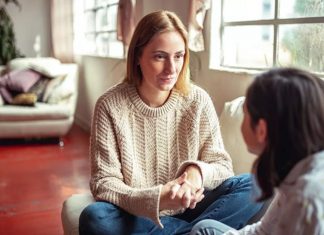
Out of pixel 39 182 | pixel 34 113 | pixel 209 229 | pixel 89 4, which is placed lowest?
pixel 39 182

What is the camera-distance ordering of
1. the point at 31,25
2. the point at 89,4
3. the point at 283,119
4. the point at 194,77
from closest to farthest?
the point at 283,119 → the point at 194,77 → the point at 89,4 → the point at 31,25

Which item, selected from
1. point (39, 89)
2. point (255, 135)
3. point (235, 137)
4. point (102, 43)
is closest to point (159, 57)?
point (235, 137)

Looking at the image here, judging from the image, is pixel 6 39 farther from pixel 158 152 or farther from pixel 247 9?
pixel 158 152

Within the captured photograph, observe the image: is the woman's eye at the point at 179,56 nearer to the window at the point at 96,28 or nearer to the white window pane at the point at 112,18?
the window at the point at 96,28

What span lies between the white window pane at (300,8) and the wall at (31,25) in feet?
13.9

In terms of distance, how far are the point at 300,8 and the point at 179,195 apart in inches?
46.5

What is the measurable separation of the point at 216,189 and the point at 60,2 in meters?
4.40

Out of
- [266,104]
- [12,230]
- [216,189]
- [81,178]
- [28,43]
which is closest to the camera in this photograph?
[266,104]

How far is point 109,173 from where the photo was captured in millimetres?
1597

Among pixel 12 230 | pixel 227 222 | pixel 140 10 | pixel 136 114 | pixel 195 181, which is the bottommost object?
pixel 12 230

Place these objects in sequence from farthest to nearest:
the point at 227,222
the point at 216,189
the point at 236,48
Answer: the point at 236,48 < the point at 216,189 < the point at 227,222

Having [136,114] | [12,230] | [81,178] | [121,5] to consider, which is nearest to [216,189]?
[136,114]

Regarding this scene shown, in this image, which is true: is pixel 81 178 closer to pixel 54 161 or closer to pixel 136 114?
pixel 54 161

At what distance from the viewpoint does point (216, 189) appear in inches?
65.4
